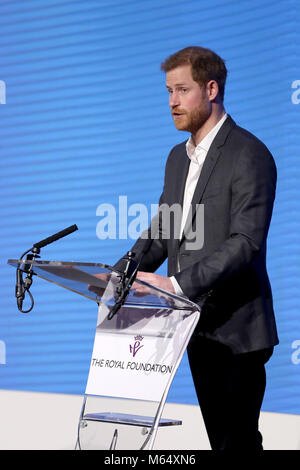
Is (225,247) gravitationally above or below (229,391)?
above

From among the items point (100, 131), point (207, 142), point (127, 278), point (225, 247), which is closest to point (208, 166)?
point (207, 142)

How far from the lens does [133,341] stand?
201 centimetres

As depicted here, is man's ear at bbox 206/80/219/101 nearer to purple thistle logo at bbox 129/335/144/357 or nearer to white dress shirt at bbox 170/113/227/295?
white dress shirt at bbox 170/113/227/295

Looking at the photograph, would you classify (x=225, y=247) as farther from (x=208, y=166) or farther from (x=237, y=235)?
(x=208, y=166)

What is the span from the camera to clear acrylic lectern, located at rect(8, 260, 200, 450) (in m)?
1.84

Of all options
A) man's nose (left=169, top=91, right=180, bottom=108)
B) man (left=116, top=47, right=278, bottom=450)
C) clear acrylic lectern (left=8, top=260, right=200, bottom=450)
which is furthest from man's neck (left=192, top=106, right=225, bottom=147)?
clear acrylic lectern (left=8, top=260, right=200, bottom=450)

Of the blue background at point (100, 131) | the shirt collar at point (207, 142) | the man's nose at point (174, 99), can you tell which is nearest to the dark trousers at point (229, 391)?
the shirt collar at point (207, 142)

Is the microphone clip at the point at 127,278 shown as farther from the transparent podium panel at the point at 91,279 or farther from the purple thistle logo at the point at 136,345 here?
the purple thistle logo at the point at 136,345

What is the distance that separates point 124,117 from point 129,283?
2.87 m

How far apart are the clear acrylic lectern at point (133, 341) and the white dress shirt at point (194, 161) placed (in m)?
0.40

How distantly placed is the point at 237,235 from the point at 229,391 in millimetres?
487

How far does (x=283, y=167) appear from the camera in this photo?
4027 mm
